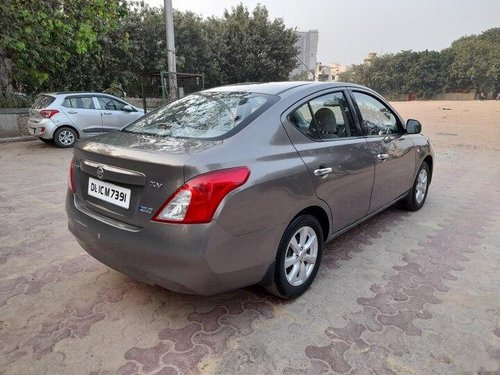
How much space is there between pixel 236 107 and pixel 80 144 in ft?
3.83

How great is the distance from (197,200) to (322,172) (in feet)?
3.70

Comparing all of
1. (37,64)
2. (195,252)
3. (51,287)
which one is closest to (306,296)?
(195,252)

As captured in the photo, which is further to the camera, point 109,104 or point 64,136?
point 109,104

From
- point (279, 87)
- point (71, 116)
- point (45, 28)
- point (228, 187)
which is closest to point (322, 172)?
point (279, 87)

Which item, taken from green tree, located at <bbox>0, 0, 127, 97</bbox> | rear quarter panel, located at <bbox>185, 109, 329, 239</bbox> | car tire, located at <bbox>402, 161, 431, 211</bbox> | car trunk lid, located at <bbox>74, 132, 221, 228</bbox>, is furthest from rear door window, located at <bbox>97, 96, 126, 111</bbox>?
rear quarter panel, located at <bbox>185, 109, 329, 239</bbox>

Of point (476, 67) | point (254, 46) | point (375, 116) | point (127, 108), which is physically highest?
point (476, 67)

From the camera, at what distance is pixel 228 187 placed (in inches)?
83.7

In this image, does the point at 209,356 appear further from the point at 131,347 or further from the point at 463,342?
the point at 463,342

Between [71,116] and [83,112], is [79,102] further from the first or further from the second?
[71,116]

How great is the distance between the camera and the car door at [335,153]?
2740 millimetres

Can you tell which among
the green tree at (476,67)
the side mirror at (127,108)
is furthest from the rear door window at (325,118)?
the green tree at (476,67)

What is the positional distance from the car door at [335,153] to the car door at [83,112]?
862cm

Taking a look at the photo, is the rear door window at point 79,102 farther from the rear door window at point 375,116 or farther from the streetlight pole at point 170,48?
the rear door window at point 375,116

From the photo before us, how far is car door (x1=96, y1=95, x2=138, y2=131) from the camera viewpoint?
34.5 ft
